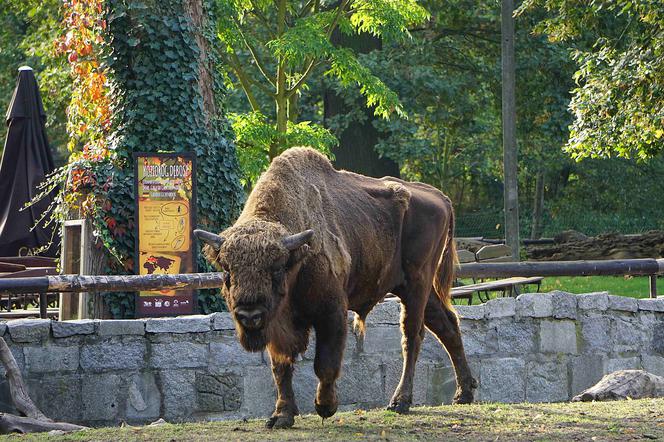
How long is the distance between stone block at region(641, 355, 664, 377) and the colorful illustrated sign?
490 cm

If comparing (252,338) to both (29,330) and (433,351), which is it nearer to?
(29,330)

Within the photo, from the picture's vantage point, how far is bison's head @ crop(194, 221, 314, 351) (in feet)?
24.0

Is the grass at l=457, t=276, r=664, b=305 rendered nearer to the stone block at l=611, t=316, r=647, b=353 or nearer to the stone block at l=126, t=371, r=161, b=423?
the stone block at l=611, t=316, r=647, b=353

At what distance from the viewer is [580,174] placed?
119 ft

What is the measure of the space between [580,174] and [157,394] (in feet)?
92.2

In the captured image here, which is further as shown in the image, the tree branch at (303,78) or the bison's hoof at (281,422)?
the tree branch at (303,78)

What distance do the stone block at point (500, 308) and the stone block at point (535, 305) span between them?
0.07 meters

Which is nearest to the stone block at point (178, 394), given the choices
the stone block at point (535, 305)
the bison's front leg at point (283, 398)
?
the bison's front leg at point (283, 398)

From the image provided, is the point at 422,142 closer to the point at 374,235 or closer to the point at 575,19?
the point at 575,19

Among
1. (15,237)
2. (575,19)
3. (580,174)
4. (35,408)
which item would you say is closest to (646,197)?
(580,174)

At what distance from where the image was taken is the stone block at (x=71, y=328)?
32.3ft

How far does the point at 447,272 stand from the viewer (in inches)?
417

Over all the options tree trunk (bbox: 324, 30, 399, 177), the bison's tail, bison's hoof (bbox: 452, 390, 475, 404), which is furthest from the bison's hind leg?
tree trunk (bbox: 324, 30, 399, 177)

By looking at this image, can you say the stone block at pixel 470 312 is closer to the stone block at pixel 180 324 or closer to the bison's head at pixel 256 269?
the stone block at pixel 180 324
